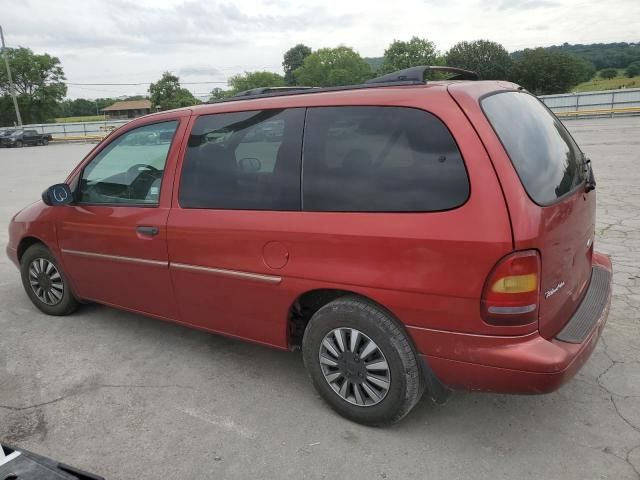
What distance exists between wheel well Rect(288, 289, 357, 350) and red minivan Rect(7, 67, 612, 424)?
12 mm

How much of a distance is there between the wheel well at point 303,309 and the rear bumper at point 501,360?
56 centimetres

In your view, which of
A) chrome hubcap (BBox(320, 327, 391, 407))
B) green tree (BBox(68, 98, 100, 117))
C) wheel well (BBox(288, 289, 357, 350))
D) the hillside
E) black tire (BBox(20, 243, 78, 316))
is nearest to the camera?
chrome hubcap (BBox(320, 327, 391, 407))

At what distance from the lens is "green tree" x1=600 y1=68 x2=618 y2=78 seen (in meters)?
76.1

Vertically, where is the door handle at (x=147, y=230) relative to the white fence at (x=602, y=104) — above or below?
above

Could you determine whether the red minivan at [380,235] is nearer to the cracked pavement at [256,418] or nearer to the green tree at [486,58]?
the cracked pavement at [256,418]

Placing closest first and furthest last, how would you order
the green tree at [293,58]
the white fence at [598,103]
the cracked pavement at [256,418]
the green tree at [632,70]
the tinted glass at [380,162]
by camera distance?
1. the tinted glass at [380,162]
2. the cracked pavement at [256,418]
3. the white fence at [598,103]
4. the green tree at [632,70]
5. the green tree at [293,58]

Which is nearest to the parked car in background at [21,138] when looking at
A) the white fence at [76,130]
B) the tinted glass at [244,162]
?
the white fence at [76,130]

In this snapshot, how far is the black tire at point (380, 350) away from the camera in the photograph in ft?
8.39

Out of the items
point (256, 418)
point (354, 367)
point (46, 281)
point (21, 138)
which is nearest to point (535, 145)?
point (354, 367)

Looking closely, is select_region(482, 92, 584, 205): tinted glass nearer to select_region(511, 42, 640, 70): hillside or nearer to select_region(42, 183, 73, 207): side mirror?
select_region(42, 183, 73, 207): side mirror

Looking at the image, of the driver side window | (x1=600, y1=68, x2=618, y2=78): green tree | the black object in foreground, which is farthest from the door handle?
(x1=600, y1=68, x2=618, y2=78): green tree

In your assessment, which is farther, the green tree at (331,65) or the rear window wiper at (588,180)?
the green tree at (331,65)

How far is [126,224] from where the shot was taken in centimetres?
355

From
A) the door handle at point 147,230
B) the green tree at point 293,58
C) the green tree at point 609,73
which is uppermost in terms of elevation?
the green tree at point 293,58
